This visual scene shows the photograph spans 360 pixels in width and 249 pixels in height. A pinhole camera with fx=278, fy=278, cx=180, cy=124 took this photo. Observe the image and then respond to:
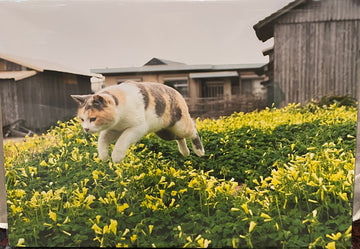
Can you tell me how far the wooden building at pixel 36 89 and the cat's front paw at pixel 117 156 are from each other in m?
0.49

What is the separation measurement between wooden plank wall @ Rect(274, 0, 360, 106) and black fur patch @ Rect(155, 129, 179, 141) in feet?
3.19

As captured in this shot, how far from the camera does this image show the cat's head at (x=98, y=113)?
2090 millimetres

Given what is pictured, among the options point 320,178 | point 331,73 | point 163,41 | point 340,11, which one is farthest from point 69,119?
point 340,11

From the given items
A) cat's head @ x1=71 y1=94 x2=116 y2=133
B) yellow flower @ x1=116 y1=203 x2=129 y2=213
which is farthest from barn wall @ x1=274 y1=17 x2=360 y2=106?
yellow flower @ x1=116 y1=203 x2=129 y2=213

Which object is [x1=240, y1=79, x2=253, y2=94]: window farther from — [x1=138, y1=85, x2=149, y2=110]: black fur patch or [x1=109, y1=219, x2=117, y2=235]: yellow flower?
[x1=109, y1=219, x2=117, y2=235]: yellow flower

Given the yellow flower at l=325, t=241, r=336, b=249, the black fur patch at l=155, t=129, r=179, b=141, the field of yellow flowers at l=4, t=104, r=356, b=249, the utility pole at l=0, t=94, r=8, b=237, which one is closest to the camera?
the yellow flower at l=325, t=241, r=336, b=249

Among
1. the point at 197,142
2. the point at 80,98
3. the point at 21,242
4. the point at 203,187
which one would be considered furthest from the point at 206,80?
the point at 21,242

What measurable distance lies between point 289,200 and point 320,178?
29cm

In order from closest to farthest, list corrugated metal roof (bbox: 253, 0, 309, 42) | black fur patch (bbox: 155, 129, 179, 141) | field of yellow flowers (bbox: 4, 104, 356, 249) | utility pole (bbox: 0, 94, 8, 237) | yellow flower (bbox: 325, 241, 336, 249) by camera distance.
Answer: yellow flower (bbox: 325, 241, 336, 249)
field of yellow flowers (bbox: 4, 104, 356, 249)
corrugated metal roof (bbox: 253, 0, 309, 42)
black fur patch (bbox: 155, 129, 179, 141)
utility pole (bbox: 0, 94, 8, 237)

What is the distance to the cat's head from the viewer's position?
6.86 feet

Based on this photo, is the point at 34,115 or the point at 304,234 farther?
the point at 34,115

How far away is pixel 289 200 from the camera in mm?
2189

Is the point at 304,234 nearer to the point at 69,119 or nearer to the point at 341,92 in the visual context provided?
the point at 341,92

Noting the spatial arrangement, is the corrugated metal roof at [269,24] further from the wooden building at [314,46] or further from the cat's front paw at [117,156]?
the cat's front paw at [117,156]
